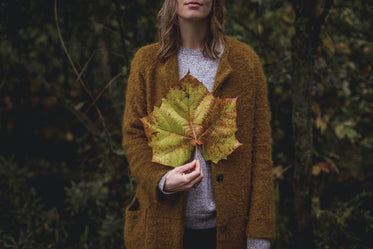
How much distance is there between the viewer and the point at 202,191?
3.53 feet

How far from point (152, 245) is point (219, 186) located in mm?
349

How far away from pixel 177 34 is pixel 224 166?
578 mm

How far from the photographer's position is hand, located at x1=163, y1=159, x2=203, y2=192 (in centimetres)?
90

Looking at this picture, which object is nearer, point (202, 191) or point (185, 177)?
point (185, 177)

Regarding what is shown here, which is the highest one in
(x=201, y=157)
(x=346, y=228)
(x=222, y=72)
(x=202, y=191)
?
(x=222, y=72)

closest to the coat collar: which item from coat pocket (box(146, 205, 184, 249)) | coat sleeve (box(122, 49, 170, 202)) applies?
coat sleeve (box(122, 49, 170, 202))

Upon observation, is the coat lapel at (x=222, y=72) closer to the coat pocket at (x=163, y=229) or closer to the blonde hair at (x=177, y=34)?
the blonde hair at (x=177, y=34)

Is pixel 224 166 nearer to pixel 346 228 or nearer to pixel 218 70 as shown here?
pixel 218 70

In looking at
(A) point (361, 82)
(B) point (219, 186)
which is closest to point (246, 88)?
(B) point (219, 186)

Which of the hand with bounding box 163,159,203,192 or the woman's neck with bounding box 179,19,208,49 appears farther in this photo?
the woman's neck with bounding box 179,19,208,49

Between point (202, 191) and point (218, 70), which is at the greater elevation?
point (218, 70)

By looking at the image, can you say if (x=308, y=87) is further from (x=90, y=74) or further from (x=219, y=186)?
(x=90, y=74)

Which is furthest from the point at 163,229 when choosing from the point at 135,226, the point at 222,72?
the point at 222,72

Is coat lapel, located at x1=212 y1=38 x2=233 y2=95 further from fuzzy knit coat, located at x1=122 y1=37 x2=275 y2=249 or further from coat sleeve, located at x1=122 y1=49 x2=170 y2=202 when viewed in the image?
coat sleeve, located at x1=122 y1=49 x2=170 y2=202
